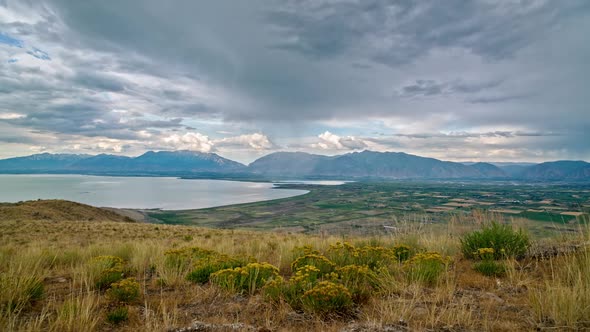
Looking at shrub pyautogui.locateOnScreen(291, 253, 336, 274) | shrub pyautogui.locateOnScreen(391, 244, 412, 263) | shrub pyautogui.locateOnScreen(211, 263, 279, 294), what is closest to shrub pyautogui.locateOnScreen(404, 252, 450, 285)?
shrub pyautogui.locateOnScreen(291, 253, 336, 274)

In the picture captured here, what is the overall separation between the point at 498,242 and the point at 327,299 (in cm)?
477

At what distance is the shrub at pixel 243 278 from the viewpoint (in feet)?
15.3

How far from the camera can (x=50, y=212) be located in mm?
31578

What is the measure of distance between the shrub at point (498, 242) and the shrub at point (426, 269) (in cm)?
160

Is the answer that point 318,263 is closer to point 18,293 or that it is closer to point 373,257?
point 373,257

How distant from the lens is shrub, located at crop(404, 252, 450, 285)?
489 centimetres

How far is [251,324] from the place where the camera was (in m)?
3.53

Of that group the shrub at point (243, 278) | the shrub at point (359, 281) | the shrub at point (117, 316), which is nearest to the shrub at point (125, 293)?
the shrub at point (117, 316)

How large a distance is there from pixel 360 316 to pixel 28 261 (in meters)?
6.95

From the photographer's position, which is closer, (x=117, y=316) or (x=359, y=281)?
(x=117, y=316)

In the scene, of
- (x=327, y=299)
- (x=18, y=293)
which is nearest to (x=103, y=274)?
(x=18, y=293)

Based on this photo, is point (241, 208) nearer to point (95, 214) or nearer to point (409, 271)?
point (95, 214)

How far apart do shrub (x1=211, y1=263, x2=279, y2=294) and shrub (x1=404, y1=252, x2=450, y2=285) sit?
2.26 meters

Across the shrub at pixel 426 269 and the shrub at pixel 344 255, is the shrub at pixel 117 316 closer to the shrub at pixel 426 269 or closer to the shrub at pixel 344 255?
the shrub at pixel 344 255
